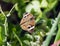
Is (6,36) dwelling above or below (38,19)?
below

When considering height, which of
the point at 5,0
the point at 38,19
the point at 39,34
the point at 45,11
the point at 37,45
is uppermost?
the point at 5,0

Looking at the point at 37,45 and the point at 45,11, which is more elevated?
the point at 45,11

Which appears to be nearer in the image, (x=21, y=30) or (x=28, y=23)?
(x=28, y=23)

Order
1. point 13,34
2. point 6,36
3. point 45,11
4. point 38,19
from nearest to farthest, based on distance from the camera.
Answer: point 6,36
point 13,34
point 38,19
point 45,11

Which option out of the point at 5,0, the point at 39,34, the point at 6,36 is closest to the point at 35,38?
the point at 39,34

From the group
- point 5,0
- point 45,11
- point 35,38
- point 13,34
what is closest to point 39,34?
point 35,38

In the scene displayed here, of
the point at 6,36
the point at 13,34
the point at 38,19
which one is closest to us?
the point at 6,36

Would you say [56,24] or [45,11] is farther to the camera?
[45,11]

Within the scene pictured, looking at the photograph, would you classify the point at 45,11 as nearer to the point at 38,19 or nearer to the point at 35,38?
the point at 38,19

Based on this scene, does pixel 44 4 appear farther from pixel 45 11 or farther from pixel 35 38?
pixel 35 38
